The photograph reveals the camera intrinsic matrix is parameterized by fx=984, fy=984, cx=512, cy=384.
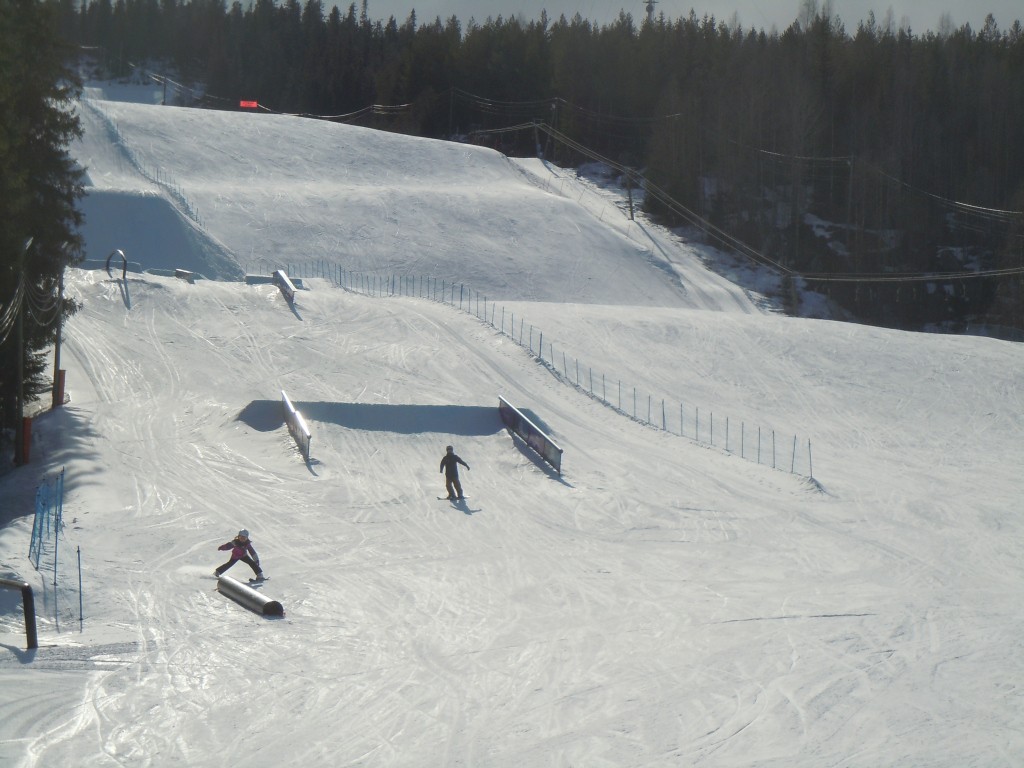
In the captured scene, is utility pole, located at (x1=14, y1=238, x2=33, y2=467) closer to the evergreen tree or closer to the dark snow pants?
the evergreen tree

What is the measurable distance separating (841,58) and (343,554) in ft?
260

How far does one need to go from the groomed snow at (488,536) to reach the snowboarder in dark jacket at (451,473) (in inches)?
21.8

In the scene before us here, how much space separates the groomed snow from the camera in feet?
30.6

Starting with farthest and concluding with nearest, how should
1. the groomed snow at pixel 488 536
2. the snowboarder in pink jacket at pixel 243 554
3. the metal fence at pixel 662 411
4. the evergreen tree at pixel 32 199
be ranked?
1. the metal fence at pixel 662 411
2. the evergreen tree at pixel 32 199
3. the snowboarder in pink jacket at pixel 243 554
4. the groomed snow at pixel 488 536

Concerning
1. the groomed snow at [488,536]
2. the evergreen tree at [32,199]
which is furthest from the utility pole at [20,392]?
the groomed snow at [488,536]

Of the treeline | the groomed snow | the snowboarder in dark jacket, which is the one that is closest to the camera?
the groomed snow

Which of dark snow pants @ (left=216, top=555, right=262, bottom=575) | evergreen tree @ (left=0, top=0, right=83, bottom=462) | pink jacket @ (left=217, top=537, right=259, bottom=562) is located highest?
evergreen tree @ (left=0, top=0, right=83, bottom=462)

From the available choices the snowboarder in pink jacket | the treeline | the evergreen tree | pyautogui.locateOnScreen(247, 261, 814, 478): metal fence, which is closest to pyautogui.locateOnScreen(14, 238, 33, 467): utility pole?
the evergreen tree

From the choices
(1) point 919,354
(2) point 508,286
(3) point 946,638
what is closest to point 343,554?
(3) point 946,638

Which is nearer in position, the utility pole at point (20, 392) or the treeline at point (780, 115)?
the utility pole at point (20, 392)

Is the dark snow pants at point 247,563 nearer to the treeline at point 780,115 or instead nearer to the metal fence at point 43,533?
the metal fence at point 43,533

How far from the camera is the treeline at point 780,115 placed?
69.3 metres

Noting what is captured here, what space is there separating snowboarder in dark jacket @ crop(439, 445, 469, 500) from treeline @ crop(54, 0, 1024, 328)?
50.1 m

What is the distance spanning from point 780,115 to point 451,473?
6250 centimetres
